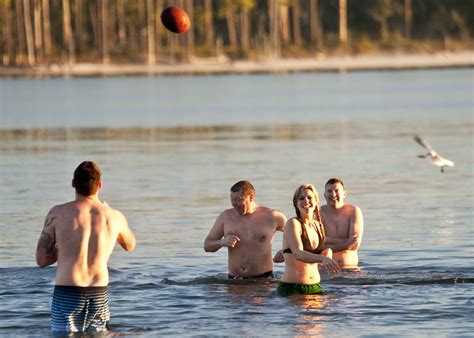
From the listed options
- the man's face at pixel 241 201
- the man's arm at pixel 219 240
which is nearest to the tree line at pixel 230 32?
the man's arm at pixel 219 240

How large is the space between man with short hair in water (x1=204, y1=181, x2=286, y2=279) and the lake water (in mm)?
219

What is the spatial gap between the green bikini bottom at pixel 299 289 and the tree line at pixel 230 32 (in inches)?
4170

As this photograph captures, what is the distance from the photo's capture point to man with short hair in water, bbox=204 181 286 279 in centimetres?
1436

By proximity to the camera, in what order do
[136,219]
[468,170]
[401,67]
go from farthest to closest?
[401,67] < [468,170] < [136,219]

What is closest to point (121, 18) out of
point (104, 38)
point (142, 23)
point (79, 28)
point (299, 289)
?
point (142, 23)

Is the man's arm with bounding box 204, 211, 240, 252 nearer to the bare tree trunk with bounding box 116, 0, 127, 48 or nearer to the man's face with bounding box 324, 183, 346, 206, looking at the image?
the man's face with bounding box 324, 183, 346, 206

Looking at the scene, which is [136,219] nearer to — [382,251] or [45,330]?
[382,251]

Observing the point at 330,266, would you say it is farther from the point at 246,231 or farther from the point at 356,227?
the point at 356,227

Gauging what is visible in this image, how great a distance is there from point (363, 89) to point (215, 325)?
228 feet

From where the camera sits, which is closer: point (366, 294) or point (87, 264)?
point (87, 264)

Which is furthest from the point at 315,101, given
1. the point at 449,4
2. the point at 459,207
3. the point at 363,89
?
the point at 449,4

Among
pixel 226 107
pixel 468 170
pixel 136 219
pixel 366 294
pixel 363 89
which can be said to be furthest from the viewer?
pixel 363 89

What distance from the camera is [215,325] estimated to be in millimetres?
13125

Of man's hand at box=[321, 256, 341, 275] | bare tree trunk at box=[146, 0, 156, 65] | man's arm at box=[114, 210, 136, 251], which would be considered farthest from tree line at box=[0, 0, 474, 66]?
man's arm at box=[114, 210, 136, 251]
